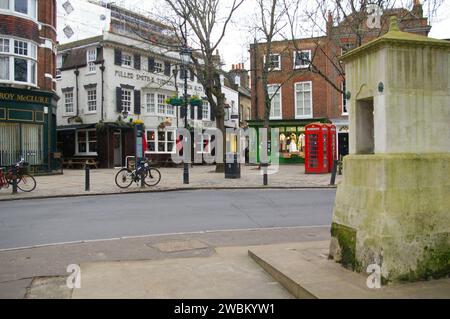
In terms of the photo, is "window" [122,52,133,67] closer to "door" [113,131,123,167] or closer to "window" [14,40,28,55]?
"door" [113,131,123,167]

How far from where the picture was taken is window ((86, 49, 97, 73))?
33.3 metres

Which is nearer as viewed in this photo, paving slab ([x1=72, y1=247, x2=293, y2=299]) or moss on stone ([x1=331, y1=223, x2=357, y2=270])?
paving slab ([x1=72, y1=247, x2=293, y2=299])

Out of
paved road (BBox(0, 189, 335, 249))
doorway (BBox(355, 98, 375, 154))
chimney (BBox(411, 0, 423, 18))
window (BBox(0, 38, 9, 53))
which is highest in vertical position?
chimney (BBox(411, 0, 423, 18))

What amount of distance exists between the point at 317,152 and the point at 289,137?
40.1 feet

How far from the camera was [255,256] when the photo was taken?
6109 mm

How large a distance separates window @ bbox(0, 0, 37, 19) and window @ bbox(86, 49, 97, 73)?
8629 mm

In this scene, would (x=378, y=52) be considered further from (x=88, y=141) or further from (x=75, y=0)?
(x=75, y=0)

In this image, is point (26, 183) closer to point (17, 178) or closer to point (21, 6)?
point (17, 178)

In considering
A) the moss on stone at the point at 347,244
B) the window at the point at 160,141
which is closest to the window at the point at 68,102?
the window at the point at 160,141

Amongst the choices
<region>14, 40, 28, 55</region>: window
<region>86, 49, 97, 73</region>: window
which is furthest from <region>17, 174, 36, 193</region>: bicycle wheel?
<region>86, 49, 97, 73</region>: window

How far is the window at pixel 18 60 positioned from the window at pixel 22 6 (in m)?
1.59

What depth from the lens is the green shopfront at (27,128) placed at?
23.2 metres

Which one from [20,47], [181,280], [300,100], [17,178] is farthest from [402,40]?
[300,100]

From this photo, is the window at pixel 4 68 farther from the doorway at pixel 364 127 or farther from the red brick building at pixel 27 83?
the doorway at pixel 364 127
